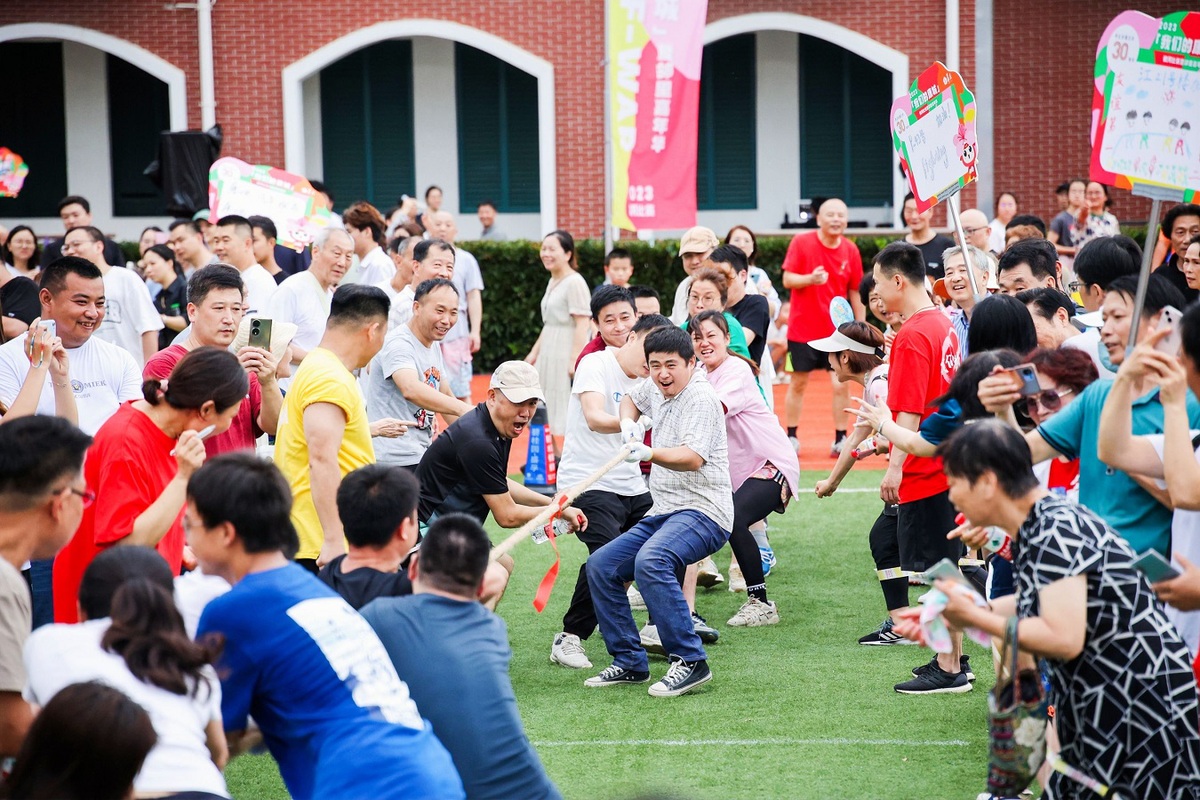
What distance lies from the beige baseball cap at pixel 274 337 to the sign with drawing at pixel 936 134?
3.27 m

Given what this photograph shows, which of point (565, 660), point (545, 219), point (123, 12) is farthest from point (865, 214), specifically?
point (565, 660)

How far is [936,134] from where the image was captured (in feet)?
23.0

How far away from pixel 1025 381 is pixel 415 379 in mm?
3327

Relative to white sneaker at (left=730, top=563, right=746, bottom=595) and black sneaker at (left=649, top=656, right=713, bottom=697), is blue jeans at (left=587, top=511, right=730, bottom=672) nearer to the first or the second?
black sneaker at (left=649, top=656, right=713, bottom=697)

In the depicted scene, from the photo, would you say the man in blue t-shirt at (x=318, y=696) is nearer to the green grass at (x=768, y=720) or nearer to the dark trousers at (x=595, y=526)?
the green grass at (x=768, y=720)

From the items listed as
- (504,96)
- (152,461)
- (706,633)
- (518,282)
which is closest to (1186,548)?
(152,461)

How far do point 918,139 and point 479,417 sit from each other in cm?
292

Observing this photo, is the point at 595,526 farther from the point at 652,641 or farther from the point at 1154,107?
the point at 1154,107

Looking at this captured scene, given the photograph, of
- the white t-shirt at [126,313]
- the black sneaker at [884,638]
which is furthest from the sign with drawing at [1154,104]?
the white t-shirt at [126,313]

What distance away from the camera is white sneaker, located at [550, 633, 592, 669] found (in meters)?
6.57

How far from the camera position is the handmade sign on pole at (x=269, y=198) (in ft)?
32.7

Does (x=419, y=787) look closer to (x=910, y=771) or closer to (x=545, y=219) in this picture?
(x=910, y=771)

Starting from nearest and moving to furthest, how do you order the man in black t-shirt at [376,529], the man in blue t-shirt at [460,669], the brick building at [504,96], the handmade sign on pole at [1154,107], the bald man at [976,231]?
1. the man in blue t-shirt at [460,669]
2. the man in black t-shirt at [376,529]
3. the handmade sign on pole at [1154,107]
4. the bald man at [976,231]
5. the brick building at [504,96]

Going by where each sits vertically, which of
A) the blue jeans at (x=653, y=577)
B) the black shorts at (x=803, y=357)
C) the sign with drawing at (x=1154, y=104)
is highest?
the sign with drawing at (x=1154, y=104)
